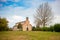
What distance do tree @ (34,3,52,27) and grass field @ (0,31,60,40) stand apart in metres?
0.47

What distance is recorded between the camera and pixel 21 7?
6332 mm

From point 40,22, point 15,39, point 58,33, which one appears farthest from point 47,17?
point 15,39

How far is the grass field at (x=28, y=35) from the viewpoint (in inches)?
240

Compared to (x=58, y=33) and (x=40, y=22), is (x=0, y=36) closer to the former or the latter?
(x=40, y=22)

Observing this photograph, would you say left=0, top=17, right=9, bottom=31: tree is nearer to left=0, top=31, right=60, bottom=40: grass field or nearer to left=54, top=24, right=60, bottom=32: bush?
left=0, top=31, right=60, bottom=40: grass field

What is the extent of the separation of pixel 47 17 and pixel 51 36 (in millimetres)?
910

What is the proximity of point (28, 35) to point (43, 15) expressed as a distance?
3.67 feet

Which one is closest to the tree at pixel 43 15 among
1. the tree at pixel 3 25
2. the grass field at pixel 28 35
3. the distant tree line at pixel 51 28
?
the distant tree line at pixel 51 28

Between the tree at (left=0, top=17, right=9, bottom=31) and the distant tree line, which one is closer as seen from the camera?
the tree at (left=0, top=17, right=9, bottom=31)

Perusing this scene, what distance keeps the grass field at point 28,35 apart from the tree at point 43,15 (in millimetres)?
472

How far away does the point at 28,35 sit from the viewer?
6.32 metres

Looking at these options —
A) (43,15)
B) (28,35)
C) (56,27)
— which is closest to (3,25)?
(28,35)

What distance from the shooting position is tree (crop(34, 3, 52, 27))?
21.9 ft

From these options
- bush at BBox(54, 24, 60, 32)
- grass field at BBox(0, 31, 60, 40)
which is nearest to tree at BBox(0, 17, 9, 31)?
grass field at BBox(0, 31, 60, 40)
